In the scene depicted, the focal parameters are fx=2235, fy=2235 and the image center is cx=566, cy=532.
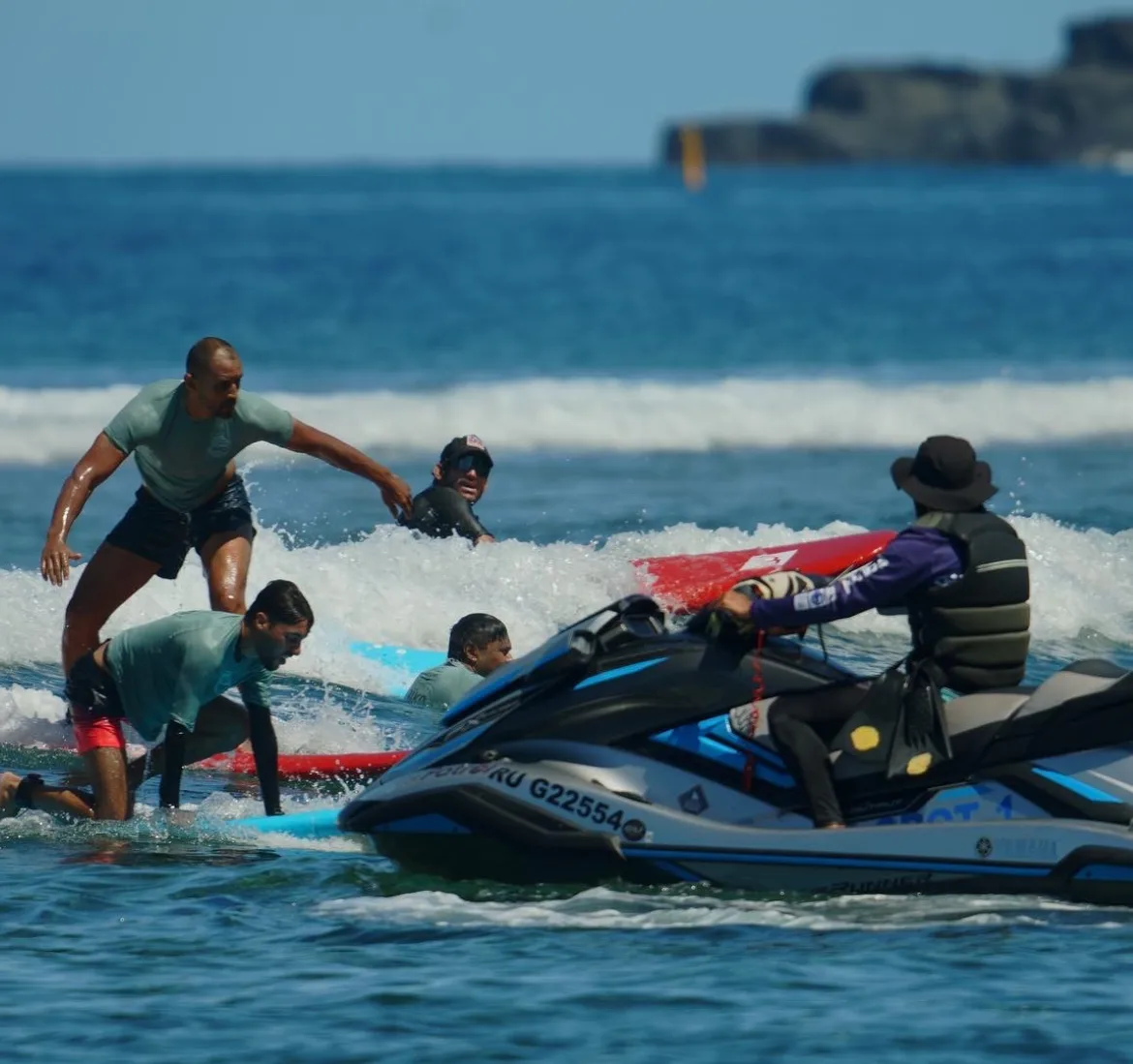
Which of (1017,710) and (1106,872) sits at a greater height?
(1017,710)

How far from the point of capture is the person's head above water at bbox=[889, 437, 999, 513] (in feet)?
23.5

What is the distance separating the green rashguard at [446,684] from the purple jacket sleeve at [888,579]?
10.4 feet

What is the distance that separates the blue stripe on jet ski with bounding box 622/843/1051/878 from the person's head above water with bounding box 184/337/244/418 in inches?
109

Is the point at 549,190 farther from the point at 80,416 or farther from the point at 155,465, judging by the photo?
the point at 155,465

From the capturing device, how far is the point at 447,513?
1198cm

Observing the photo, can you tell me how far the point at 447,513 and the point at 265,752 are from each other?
Result: 361 centimetres

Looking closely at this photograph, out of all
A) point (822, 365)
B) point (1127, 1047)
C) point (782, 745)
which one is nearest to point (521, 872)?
point (782, 745)

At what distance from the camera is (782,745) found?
23.7 ft

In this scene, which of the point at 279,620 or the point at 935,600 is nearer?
the point at 935,600

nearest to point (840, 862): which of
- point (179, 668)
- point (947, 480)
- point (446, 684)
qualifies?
point (947, 480)

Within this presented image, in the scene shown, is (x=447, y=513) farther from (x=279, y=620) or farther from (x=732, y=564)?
(x=279, y=620)

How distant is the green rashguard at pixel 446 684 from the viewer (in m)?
10.2

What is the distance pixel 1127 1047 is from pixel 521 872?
226 cm

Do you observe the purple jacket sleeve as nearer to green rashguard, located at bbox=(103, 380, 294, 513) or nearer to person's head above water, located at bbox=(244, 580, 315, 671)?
person's head above water, located at bbox=(244, 580, 315, 671)
